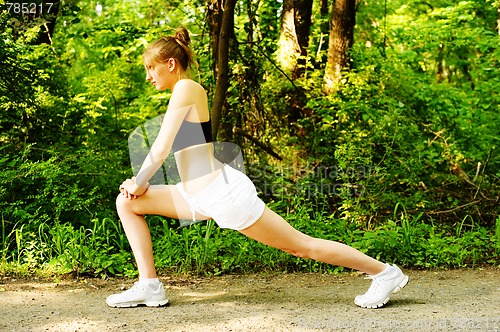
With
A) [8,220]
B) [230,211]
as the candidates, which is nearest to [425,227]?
[230,211]

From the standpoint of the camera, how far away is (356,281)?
197 inches

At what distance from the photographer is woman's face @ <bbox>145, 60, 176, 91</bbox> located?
388 cm

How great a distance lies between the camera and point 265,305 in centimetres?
418

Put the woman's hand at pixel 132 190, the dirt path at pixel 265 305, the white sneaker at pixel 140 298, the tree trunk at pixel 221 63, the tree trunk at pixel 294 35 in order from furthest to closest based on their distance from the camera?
the tree trunk at pixel 294 35, the tree trunk at pixel 221 63, the white sneaker at pixel 140 298, the woman's hand at pixel 132 190, the dirt path at pixel 265 305

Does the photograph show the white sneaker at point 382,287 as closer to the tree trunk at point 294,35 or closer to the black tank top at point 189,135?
the black tank top at point 189,135

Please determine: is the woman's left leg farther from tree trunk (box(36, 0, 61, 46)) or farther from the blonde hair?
tree trunk (box(36, 0, 61, 46))

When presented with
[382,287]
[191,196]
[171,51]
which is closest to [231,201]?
[191,196]

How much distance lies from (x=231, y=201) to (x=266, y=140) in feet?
13.3

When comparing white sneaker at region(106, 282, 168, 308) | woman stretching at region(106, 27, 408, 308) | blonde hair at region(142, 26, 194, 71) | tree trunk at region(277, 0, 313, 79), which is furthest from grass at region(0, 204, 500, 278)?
tree trunk at region(277, 0, 313, 79)

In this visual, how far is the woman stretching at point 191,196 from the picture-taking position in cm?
376

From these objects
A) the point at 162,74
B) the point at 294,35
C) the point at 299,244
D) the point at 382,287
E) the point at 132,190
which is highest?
the point at 294,35

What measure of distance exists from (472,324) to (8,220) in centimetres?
418

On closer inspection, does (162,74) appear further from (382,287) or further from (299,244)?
(382,287)

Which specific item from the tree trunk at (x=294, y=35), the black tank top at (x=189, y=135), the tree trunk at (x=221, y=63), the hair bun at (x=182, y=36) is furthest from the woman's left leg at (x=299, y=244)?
the tree trunk at (x=294, y=35)
